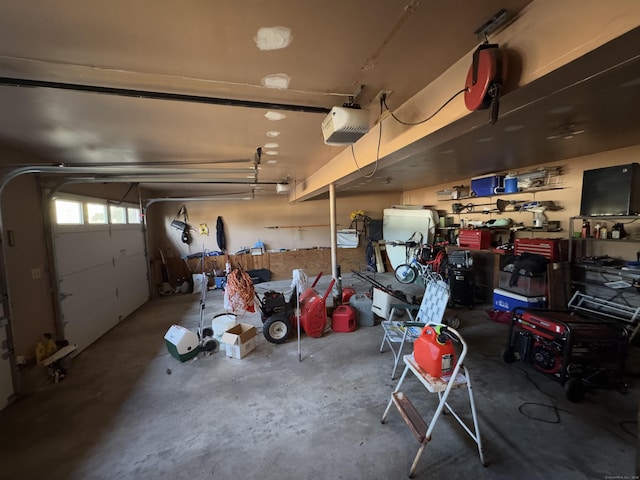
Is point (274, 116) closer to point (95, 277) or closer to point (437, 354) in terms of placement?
point (437, 354)

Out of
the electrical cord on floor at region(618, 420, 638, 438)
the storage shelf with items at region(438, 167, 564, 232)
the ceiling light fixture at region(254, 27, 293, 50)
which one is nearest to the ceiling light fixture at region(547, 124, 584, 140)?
the storage shelf with items at region(438, 167, 564, 232)

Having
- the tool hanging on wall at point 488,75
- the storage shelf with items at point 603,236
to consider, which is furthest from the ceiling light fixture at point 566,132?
the tool hanging on wall at point 488,75

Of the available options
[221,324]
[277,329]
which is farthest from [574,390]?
[221,324]

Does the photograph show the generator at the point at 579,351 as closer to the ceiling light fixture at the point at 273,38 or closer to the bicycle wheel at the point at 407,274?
the ceiling light fixture at the point at 273,38

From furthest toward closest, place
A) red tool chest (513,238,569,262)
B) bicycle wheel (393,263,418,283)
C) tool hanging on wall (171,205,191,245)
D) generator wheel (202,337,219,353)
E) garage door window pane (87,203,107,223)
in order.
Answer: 1. tool hanging on wall (171,205,191,245)
2. bicycle wheel (393,263,418,283)
3. garage door window pane (87,203,107,223)
4. red tool chest (513,238,569,262)
5. generator wheel (202,337,219,353)

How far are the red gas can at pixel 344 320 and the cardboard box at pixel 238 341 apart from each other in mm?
1184

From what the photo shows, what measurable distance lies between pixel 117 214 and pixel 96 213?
0.70 metres

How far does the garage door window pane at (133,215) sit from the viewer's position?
5.42 metres

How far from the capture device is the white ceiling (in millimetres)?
1121

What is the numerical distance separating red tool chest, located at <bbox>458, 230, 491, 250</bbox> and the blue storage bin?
0.79 m

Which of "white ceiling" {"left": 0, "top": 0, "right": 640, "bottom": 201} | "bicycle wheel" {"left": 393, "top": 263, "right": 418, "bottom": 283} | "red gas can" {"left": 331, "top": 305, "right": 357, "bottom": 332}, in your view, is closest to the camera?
"white ceiling" {"left": 0, "top": 0, "right": 640, "bottom": 201}

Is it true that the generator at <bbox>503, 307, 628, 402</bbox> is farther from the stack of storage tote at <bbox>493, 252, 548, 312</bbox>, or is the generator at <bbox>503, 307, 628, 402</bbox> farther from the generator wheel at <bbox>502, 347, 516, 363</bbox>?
the stack of storage tote at <bbox>493, 252, 548, 312</bbox>

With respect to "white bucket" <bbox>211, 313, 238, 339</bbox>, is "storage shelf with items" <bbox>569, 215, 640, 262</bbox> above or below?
above

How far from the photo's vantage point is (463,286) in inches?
184
